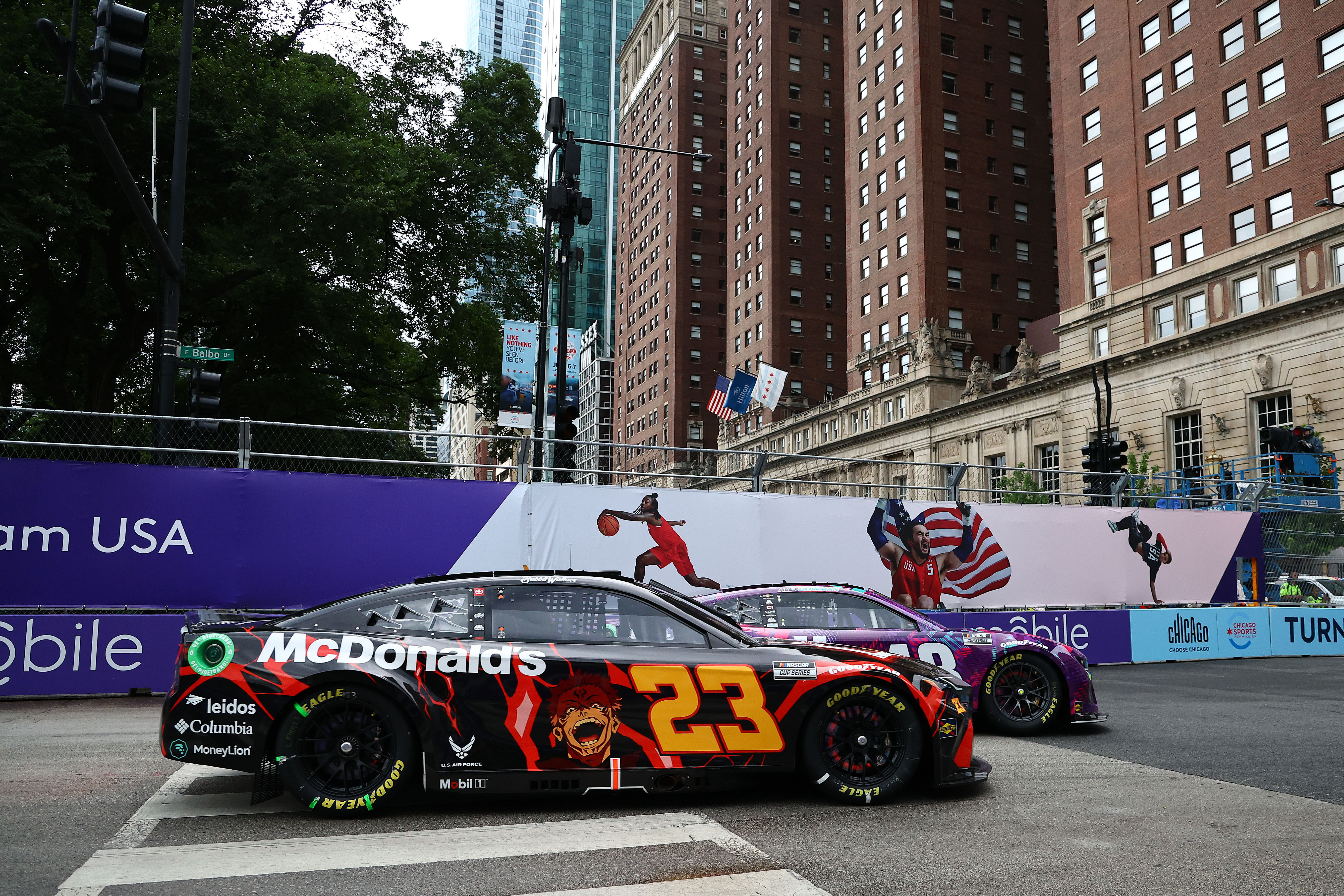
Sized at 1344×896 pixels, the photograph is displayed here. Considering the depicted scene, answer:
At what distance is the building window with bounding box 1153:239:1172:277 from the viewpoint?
1827 inches

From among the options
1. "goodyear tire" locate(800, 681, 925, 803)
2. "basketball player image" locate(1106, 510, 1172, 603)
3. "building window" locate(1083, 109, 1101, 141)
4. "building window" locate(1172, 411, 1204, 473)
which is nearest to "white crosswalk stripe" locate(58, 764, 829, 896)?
"goodyear tire" locate(800, 681, 925, 803)

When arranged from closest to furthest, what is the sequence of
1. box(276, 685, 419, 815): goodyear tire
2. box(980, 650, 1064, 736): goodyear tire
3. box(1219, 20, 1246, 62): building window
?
box(276, 685, 419, 815): goodyear tire → box(980, 650, 1064, 736): goodyear tire → box(1219, 20, 1246, 62): building window

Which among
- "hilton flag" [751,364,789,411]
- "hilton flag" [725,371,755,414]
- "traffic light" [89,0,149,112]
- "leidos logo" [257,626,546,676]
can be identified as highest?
"hilton flag" [751,364,789,411]

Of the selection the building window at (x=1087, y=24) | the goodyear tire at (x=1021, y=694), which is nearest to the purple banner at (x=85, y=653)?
the goodyear tire at (x=1021, y=694)

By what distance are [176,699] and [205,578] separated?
20.0 ft

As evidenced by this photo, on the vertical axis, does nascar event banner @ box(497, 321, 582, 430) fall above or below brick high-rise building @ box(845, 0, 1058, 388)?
below

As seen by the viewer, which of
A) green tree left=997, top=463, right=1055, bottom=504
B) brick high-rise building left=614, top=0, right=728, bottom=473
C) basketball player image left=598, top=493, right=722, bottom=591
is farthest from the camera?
brick high-rise building left=614, top=0, right=728, bottom=473

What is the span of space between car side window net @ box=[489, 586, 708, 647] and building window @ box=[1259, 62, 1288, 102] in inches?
1779

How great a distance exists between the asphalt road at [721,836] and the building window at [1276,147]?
1586 inches

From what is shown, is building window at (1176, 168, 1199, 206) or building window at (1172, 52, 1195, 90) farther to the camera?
building window at (1172, 52, 1195, 90)

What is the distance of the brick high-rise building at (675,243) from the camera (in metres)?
102

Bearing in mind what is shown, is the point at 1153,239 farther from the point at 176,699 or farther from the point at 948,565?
the point at 176,699

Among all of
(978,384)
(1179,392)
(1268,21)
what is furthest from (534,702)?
(978,384)

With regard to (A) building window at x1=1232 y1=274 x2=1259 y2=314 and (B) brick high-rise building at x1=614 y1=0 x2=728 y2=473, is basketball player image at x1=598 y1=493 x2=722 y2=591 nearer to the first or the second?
(A) building window at x1=1232 y1=274 x2=1259 y2=314
